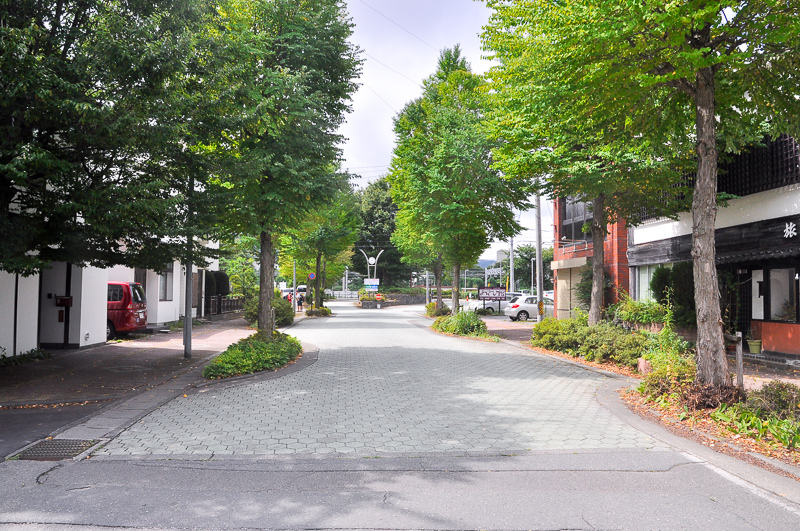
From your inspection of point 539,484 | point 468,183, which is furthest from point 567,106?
point 468,183

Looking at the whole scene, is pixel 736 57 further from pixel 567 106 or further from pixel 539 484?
pixel 539 484

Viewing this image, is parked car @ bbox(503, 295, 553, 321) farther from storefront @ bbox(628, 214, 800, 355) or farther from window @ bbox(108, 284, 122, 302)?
window @ bbox(108, 284, 122, 302)

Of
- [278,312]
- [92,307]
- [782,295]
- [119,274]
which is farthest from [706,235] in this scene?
[278,312]

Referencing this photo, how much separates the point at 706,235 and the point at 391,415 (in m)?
5.25

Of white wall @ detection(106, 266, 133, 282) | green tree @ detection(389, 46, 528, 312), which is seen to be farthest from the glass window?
white wall @ detection(106, 266, 133, 282)

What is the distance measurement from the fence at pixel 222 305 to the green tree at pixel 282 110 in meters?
14.7

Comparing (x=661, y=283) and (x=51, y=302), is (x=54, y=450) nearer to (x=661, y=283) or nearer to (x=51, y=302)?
(x=51, y=302)

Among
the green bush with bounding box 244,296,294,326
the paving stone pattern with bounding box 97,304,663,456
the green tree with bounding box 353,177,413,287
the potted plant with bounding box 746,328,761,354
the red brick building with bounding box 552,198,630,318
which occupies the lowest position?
the paving stone pattern with bounding box 97,304,663,456

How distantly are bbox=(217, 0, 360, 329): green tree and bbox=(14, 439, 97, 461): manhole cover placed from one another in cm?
595

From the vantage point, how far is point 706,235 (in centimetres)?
756

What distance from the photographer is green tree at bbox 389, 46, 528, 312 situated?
18969mm

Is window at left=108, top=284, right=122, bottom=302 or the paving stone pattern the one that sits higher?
window at left=108, top=284, right=122, bottom=302

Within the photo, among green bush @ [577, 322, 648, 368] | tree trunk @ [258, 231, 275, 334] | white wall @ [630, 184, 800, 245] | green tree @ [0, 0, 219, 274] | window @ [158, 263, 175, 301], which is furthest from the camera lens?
window @ [158, 263, 175, 301]

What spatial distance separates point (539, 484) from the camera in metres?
4.74
